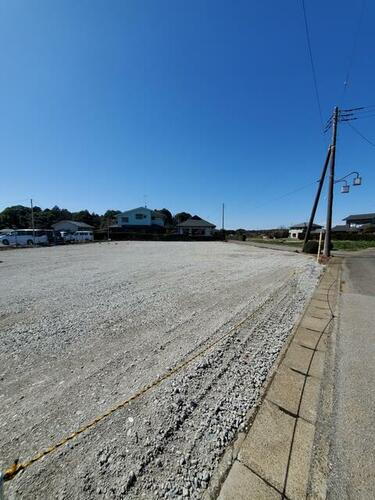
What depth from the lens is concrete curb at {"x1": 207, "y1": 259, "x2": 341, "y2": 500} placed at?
1.38 metres

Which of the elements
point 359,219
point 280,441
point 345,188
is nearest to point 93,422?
point 280,441

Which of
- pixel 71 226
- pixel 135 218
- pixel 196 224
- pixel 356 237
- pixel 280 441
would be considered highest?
pixel 135 218

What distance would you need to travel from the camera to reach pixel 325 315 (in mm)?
4301

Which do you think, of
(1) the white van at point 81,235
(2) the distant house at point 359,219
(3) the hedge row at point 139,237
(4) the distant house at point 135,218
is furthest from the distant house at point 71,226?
(2) the distant house at point 359,219

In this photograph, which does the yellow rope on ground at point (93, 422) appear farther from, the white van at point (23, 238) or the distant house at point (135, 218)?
the distant house at point (135, 218)

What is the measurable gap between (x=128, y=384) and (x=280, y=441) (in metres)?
1.51

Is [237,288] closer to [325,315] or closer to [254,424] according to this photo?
[325,315]

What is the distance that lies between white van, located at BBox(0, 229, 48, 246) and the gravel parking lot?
2030 cm

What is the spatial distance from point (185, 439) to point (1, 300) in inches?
218

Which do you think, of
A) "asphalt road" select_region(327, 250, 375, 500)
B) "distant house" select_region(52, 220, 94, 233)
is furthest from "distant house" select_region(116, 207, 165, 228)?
"asphalt road" select_region(327, 250, 375, 500)

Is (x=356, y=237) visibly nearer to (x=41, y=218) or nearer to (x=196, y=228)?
(x=196, y=228)

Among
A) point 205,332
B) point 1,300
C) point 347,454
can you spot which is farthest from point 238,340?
point 1,300

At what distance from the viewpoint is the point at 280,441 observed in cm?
171

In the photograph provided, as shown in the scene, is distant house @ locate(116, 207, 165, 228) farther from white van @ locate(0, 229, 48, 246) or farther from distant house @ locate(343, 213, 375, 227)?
distant house @ locate(343, 213, 375, 227)
